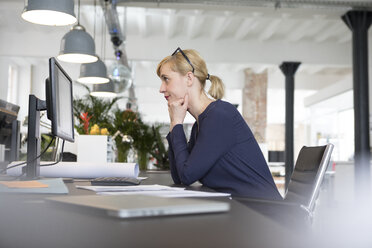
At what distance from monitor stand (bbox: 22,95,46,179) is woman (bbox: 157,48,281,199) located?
1.84ft

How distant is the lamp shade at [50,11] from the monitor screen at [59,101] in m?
1.01

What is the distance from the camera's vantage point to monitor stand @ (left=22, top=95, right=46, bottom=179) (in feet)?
5.80

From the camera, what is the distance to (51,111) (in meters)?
1.58

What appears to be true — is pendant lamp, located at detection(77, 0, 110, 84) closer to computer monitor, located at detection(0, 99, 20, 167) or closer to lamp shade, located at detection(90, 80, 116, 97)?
lamp shade, located at detection(90, 80, 116, 97)

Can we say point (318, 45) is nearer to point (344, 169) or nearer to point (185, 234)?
point (344, 169)

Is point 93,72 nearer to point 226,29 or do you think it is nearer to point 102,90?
point 102,90

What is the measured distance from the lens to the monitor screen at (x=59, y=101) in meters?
1.58

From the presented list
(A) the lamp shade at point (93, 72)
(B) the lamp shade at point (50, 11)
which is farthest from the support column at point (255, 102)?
(B) the lamp shade at point (50, 11)

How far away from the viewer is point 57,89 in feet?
5.51

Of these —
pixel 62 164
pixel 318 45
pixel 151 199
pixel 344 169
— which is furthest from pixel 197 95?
pixel 318 45

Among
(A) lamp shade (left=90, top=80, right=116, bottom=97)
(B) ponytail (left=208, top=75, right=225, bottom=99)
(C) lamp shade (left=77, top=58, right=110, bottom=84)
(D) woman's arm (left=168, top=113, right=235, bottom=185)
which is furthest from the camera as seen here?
(A) lamp shade (left=90, top=80, right=116, bottom=97)

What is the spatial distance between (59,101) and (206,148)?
594mm

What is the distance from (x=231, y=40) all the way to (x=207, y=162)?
27.6 feet

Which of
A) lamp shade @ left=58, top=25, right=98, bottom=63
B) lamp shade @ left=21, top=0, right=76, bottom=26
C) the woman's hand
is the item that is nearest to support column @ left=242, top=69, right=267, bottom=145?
lamp shade @ left=58, top=25, right=98, bottom=63
